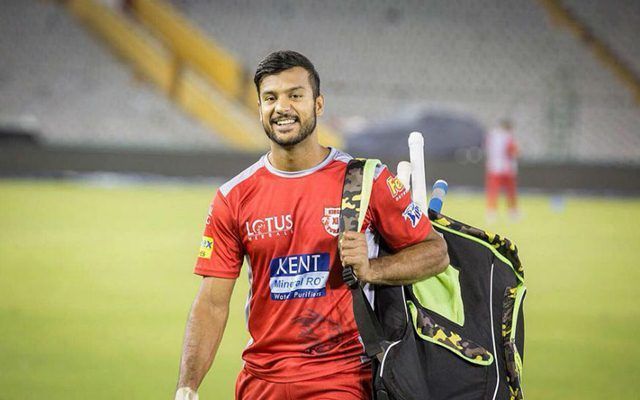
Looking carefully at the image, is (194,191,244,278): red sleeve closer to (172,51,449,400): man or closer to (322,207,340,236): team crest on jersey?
(172,51,449,400): man

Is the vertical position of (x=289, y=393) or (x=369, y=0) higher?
(x=369, y=0)

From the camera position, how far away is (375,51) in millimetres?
33688

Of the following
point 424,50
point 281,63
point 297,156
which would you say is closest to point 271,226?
point 297,156

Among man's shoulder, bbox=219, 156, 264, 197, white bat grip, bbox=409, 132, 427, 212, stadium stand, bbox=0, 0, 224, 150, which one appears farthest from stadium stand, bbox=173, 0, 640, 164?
man's shoulder, bbox=219, 156, 264, 197

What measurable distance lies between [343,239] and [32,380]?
13.0 feet

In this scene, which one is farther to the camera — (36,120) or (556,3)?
(556,3)

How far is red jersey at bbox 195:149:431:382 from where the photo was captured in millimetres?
3607

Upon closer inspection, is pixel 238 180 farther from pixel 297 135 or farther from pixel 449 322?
pixel 449 322

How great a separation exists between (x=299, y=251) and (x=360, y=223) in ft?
0.92

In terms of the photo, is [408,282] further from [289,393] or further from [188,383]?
[188,383]

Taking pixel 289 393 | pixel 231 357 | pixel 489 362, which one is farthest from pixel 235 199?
pixel 231 357

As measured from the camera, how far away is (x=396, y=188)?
3.66m

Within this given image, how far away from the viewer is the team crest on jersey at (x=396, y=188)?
3.64 m

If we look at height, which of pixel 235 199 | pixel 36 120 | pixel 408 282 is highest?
pixel 36 120
